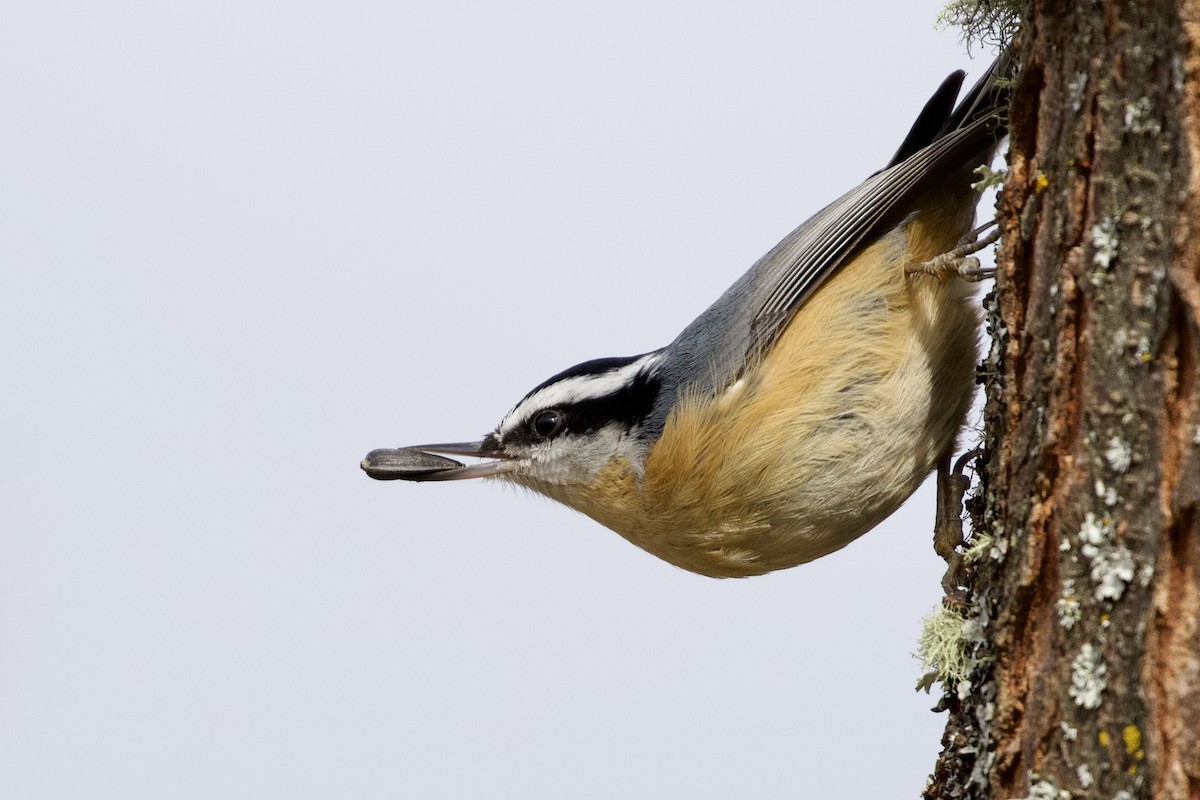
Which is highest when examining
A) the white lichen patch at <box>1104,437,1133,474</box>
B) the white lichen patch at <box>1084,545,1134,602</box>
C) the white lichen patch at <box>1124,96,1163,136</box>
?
the white lichen patch at <box>1124,96,1163,136</box>

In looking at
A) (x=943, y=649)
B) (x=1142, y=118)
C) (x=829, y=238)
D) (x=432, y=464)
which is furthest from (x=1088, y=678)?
(x=432, y=464)

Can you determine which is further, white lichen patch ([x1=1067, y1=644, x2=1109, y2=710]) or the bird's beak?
the bird's beak

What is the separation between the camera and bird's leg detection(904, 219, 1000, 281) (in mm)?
3008

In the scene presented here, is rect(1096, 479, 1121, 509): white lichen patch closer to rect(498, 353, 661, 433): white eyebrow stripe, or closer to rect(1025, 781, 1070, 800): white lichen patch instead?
rect(1025, 781, 1070, 800): white lichen patch

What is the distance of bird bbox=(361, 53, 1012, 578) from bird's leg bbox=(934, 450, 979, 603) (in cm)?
6

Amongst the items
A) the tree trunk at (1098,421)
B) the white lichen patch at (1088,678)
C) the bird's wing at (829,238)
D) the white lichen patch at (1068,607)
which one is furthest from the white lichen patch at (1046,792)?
the bird's wing at (829,238)

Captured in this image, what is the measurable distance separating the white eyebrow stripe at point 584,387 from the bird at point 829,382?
0.21m

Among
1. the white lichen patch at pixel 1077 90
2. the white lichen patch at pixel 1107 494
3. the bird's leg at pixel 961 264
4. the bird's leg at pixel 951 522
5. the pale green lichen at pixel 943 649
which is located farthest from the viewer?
the bird's leg at pixel 961 264

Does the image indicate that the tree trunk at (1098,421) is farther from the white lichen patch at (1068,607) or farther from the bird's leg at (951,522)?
the bird's leg at (951,522)

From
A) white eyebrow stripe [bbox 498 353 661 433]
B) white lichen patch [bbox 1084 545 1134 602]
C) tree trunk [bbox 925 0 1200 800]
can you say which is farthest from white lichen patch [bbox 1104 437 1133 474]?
white eyebrow stripe [bbox 498 353 661 433]

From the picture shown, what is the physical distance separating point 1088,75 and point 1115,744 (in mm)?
1061

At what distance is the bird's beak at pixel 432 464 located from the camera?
391cm

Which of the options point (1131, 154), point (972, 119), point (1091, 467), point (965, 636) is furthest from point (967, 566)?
point (972, 119)

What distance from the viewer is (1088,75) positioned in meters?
Result: 1.96
